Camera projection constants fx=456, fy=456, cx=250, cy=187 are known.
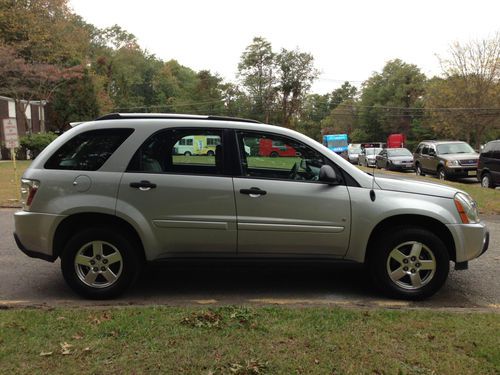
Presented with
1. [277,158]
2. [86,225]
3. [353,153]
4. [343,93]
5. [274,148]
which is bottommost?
[86,225]

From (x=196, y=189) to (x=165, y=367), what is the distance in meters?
1.86

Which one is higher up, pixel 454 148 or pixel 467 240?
pixel 454 148

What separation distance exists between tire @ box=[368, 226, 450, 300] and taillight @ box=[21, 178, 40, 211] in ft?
11.3

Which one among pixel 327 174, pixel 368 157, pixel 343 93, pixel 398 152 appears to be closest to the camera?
pixel 327 174

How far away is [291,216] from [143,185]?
4.89 ft

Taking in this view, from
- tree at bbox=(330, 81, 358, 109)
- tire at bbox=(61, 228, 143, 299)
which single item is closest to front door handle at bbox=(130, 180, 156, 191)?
tire at bbox=(61, 228, 143, 299)

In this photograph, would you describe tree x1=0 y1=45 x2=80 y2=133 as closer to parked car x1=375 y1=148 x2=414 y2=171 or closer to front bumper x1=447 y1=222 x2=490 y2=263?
parked car x1=375 y1=148 x2=414 y2=171

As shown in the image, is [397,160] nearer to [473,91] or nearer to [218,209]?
[473,91]

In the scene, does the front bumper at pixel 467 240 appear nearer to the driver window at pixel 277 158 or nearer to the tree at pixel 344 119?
the driver window at pixel 277 158

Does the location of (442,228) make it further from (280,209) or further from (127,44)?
(127,44)

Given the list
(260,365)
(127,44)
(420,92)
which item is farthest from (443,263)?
(127,44)

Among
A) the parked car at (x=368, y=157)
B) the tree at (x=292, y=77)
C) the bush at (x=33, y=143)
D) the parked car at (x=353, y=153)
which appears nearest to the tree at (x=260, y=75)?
the tree at (x=292, y=77)

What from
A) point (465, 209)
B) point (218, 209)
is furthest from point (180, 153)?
point (465, 209)

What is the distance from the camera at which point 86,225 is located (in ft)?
15.2
